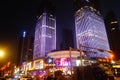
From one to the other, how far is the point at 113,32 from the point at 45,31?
7129 centimetres

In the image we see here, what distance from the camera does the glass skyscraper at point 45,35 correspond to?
6014 inches

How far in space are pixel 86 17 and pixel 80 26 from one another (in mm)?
11047

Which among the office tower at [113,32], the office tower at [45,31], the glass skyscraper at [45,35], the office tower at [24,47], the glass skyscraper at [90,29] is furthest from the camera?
the office tower at [45,31]

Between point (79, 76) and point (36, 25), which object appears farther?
point (36, 25)

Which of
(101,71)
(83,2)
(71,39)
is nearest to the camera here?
(101,71)

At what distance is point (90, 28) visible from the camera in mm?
137875

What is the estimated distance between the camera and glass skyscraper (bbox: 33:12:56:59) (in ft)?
501

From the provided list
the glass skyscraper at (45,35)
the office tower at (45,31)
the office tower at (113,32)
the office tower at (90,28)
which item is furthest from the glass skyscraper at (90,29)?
the office tower at (45,31)

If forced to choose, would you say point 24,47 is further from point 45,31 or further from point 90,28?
point 90,28

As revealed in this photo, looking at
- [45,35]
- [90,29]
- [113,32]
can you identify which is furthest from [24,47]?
[113,32]

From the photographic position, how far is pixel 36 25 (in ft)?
578

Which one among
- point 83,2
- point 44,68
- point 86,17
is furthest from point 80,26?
point 44,68

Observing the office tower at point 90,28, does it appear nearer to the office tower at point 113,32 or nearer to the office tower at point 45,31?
the office tower at point 113,32

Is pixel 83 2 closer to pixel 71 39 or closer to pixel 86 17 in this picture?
pixel 86 17
